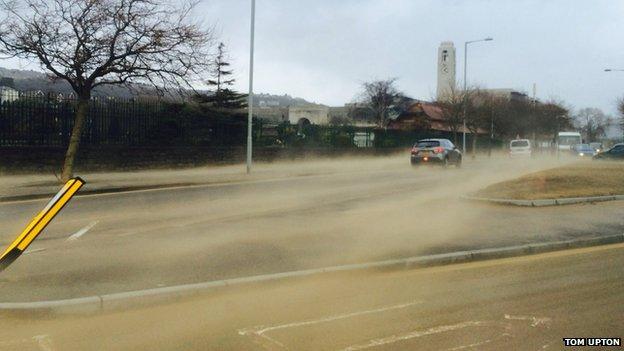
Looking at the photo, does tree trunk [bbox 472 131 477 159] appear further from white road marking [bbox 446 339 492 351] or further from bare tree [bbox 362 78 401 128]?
white road marking [bbox 446 339 492 351]

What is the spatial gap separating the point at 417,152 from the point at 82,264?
24.8 metres

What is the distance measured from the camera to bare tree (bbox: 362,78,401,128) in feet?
211

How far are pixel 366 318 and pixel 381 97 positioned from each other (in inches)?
2332

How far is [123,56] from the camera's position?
2019 cm

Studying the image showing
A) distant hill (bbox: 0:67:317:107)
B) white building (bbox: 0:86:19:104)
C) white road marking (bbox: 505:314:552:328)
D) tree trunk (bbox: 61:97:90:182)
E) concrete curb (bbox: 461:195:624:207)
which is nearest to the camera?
white road marking (bbox: 505:314:552:328)

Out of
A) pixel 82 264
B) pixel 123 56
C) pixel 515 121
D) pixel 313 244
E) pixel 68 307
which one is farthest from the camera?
pixel 515 121

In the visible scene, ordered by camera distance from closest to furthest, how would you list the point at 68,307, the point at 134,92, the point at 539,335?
the point at 539,335 < the point at 68,307 < the point at 134,92

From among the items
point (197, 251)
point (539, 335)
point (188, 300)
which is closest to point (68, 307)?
point (188, 300)

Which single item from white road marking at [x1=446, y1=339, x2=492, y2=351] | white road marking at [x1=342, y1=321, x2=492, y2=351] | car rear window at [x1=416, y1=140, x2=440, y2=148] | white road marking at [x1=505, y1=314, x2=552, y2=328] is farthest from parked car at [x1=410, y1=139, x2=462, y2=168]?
white road marking at [x1=446, y1=339, x2=492, y2=351]

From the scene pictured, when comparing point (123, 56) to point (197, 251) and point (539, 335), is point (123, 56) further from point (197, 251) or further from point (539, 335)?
point (539, 335)

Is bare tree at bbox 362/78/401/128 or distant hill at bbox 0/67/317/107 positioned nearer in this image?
distant hill at bbox 0/67/317/107

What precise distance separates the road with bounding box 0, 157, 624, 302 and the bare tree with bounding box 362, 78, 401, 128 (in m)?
45.4

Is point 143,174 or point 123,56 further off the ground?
point 123,56

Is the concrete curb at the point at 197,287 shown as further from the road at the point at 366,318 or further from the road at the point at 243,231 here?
the road at the point at 243,231
